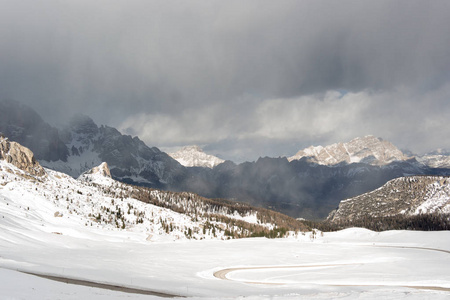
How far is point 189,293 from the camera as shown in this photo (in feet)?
93.9

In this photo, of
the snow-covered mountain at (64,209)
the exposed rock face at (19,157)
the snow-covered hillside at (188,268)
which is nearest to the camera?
the snow-covered hillside at (188,268)

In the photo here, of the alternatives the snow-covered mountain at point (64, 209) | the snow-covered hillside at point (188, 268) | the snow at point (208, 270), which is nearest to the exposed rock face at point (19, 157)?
the snow-covered mountain at point (64, 209)

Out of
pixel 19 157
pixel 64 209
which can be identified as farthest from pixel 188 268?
pixel 19 157

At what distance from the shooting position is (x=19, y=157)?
18138cm

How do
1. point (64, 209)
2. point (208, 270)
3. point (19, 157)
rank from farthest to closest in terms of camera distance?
point (19, 157) → point (64, 209) → point (208, 270)

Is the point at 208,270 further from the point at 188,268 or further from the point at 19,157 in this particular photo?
the point at 19,157

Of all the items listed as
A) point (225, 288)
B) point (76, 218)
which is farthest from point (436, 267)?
point (76, 218)

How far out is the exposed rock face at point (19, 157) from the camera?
176337 mm

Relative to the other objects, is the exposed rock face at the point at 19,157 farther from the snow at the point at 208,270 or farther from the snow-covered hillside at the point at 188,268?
the snow at the point at 208,270

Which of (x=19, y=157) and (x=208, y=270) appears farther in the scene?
(x=19, y=157)

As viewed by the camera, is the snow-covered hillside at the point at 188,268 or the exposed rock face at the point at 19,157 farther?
the exposed rock face at the point at 19,157

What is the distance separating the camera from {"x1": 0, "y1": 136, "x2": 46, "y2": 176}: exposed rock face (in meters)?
176

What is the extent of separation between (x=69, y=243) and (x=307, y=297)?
69.7m

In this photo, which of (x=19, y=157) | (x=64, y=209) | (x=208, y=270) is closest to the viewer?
(x=208, y=270)
